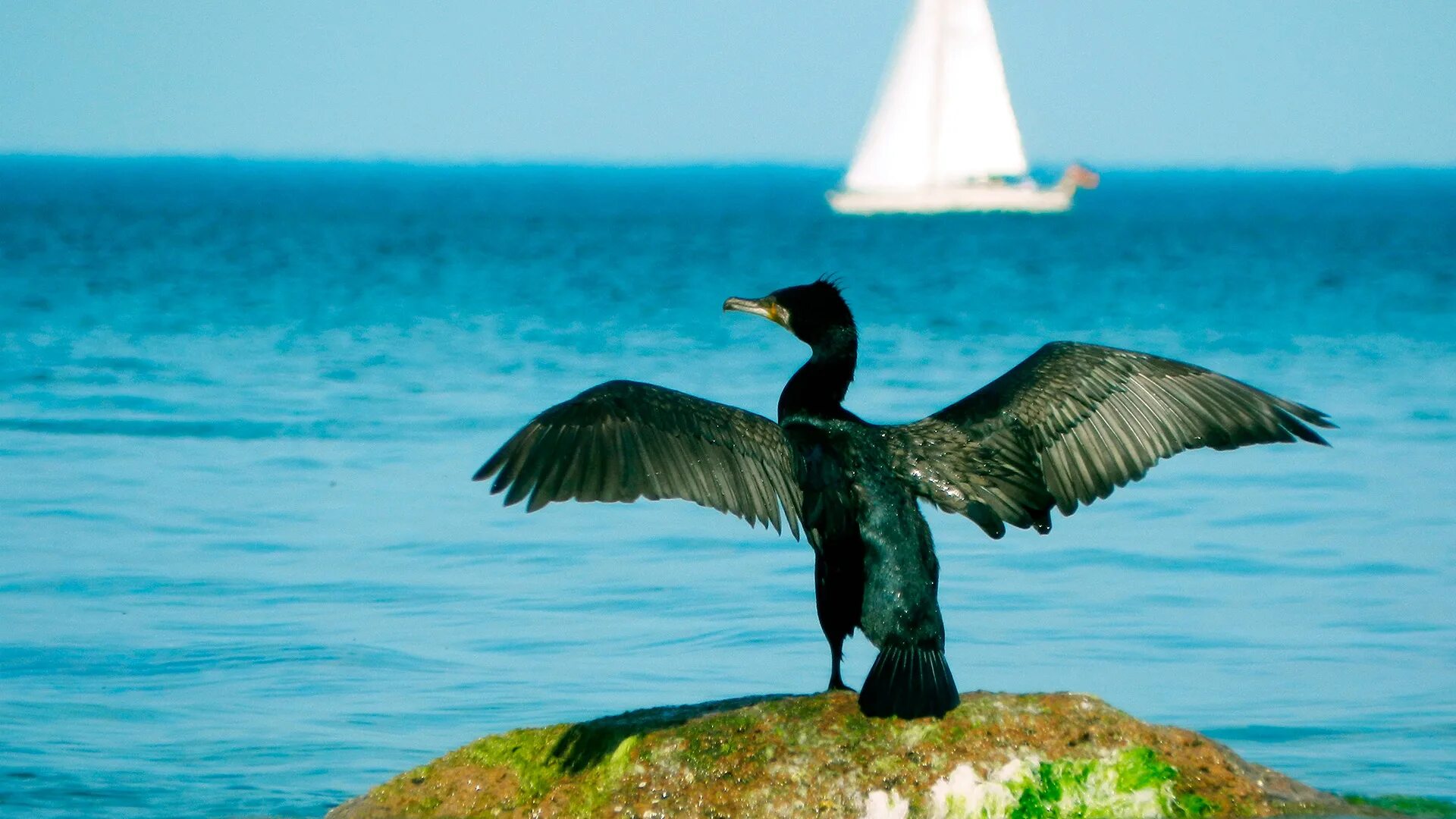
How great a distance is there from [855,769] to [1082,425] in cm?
153

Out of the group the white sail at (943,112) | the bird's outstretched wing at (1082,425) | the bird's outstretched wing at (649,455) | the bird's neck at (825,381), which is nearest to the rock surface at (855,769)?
the bird's outstretched wing at (649,455)

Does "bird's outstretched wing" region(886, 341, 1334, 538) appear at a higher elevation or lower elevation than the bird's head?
lower

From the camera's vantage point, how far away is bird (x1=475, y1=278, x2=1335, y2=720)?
15.9 feet

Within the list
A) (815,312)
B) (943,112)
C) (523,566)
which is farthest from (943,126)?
(815,312)

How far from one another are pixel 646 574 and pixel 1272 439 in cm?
425

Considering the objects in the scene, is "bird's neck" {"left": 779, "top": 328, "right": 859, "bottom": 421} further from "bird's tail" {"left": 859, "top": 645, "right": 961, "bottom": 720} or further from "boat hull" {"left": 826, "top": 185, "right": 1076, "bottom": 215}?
"boat hull" {"left": 826, "top": 185, "right": 1076, "bottom": 215}

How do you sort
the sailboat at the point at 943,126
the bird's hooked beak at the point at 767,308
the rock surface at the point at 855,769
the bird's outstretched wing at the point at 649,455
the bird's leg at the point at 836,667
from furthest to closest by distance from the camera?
the sailboat at the point at 943,126 → the bird's hooked beak at the point at 767,308 → the bird's leg at the point at 836,667 → the bird's outstretched wing at the point at 649,455 → the rock surface at the point at 855,769

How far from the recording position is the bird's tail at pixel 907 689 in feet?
14.6

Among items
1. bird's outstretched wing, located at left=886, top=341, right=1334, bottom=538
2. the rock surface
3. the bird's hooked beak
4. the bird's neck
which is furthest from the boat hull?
the rock surface

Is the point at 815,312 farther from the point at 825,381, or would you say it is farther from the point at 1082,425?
the point at 1082,425

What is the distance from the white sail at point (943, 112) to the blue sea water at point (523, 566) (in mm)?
A: 28680

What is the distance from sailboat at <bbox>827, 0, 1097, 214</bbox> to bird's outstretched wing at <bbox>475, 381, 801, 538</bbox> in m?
49.5

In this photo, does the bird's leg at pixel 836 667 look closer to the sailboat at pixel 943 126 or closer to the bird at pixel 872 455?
the bird at pixel 872 455

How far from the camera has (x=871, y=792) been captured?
4.36 meters
